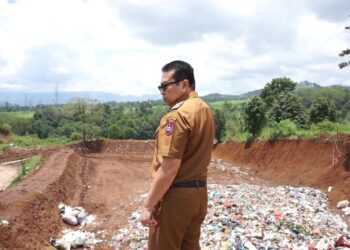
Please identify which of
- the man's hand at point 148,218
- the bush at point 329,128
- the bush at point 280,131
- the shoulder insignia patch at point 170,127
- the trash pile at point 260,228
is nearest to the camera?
the shoulder insignia patch at point 170,127

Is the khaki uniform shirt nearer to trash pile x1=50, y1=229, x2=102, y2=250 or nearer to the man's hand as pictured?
the man's hand

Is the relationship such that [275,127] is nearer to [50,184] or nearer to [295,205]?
[295,205]

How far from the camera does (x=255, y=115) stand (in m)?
25.1

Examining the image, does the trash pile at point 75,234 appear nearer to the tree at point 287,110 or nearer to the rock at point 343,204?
the rock at point 343,204

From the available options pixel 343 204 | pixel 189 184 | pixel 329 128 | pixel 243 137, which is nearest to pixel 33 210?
pixel 189 184

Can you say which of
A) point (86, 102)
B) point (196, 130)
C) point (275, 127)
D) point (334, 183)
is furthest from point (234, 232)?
point (86, 102)

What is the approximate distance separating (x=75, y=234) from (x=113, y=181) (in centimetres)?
842

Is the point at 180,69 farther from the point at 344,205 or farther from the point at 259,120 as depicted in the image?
the point at 259,120

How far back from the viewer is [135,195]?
14.2 meters

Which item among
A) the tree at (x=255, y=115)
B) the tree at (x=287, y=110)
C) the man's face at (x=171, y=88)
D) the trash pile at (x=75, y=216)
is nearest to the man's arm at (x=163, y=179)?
the man's face at (x=171, y=88)

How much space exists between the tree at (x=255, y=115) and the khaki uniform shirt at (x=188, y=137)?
2202cm

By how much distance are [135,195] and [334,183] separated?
288 inches

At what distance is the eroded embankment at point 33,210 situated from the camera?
7.55 metres

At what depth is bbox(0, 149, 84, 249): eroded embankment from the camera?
7.55 metres
